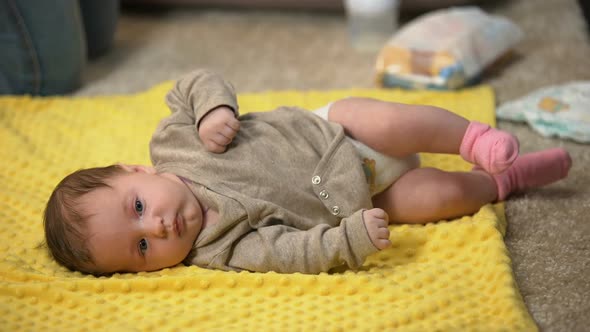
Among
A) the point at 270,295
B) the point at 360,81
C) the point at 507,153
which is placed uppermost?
the point at 507,153

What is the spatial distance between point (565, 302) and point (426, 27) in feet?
3.40

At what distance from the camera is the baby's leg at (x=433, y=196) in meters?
1.18

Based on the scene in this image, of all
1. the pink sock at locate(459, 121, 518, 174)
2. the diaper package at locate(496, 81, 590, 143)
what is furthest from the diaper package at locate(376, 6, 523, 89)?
the pink sock at locate(459, 121, 518, 174)

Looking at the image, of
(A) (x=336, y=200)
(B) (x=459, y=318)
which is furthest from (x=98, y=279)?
(B) (x=459, y=318)

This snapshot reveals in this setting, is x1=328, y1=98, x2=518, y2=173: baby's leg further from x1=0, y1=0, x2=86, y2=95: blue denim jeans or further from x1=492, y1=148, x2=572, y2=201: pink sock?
x1=0, y1=0, x2=86, y2=95: blue denim jeans

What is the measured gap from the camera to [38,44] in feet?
5.80

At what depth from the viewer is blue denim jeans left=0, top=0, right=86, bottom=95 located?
1.73 m

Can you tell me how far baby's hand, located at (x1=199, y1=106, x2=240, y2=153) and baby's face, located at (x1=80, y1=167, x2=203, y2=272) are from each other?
0.29 ft

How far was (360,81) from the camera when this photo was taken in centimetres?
188

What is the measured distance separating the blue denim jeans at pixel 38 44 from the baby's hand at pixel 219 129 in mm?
835

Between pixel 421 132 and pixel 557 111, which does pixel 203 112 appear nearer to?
pixel 421 132

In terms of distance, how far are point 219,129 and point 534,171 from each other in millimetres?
582

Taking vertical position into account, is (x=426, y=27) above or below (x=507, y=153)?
below

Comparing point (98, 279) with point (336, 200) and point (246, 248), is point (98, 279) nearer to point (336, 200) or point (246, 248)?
point (246, 248)
